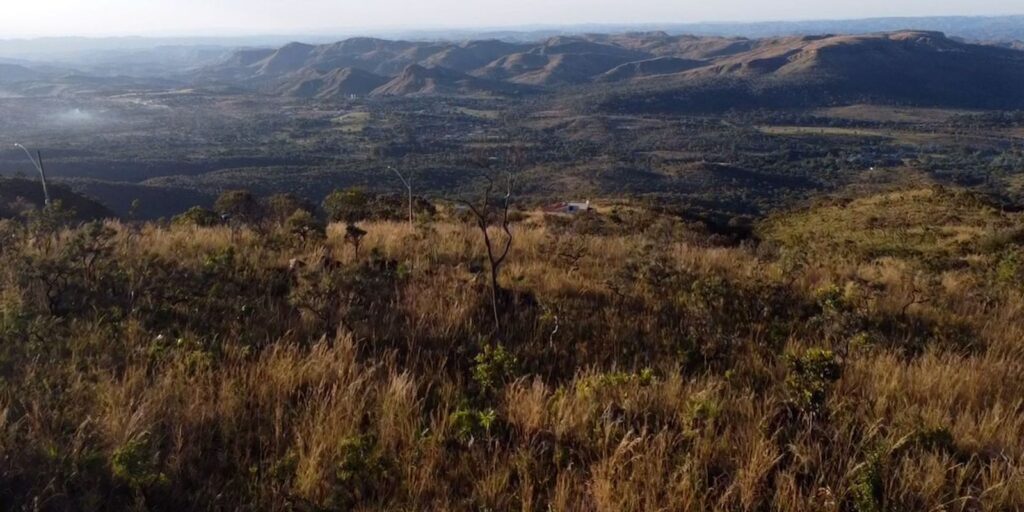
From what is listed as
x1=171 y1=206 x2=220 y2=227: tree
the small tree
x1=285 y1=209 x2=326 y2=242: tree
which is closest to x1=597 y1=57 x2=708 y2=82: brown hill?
x1=171 y1=206 x2=220 y2=227: tree

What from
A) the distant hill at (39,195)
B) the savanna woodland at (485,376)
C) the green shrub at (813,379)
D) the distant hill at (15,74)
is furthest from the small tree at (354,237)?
the distant hill at (15,74)

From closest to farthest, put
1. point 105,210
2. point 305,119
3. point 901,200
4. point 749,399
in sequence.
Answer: point 749,399
point 901,200
point 105,210
point 305,119

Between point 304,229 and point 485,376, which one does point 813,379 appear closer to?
point 485,376

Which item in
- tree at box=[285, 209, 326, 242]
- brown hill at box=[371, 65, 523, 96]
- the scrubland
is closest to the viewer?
the scrubland

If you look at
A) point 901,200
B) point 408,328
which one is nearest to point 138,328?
point 408,328

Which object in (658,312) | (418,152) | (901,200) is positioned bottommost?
(418,152)

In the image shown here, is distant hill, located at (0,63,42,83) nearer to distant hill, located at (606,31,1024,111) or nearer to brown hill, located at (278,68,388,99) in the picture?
brown hill, located at (278,68,388,99)

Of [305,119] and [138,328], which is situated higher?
[138,328]

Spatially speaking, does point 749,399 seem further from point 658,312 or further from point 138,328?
point 138,328
